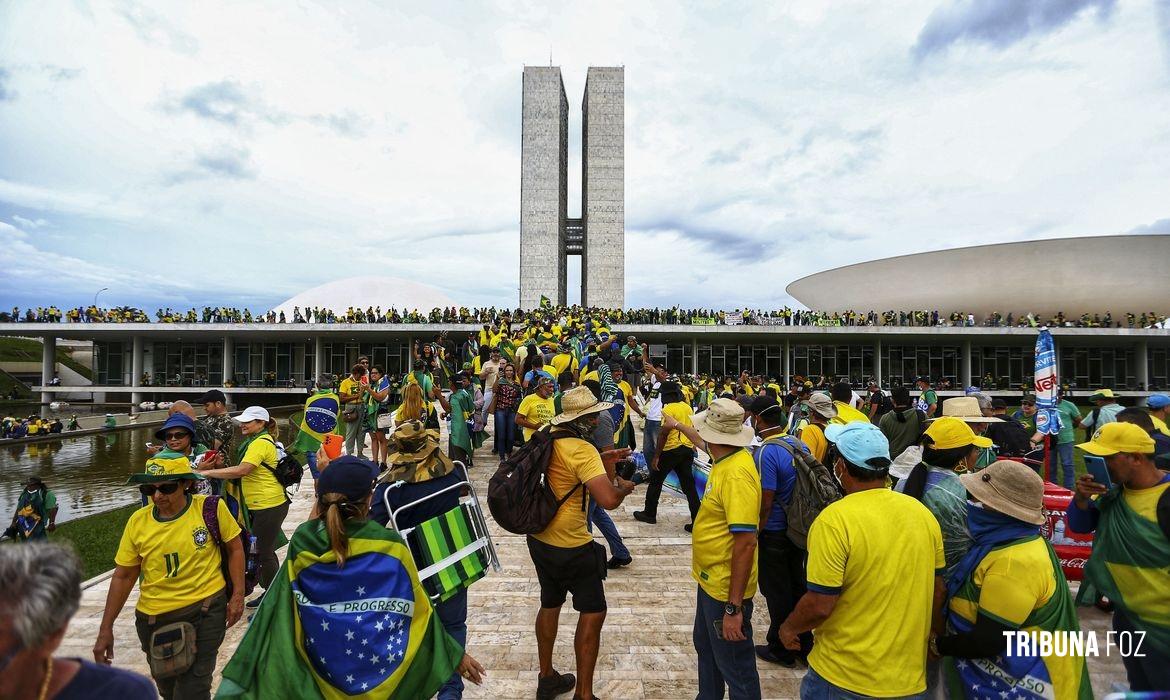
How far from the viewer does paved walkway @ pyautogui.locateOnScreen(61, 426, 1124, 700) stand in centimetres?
→ 353

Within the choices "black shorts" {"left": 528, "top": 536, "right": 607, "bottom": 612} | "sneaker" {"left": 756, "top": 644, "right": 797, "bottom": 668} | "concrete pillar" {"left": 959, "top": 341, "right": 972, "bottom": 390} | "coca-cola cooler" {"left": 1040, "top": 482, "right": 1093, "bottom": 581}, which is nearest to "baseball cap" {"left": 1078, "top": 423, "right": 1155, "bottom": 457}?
"sneaker" {"left": 756, "top": 644, "right": 797, "bottom": 668}

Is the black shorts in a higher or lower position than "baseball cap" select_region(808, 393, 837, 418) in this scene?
lower

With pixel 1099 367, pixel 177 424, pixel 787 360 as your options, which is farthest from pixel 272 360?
pixel 1099 367

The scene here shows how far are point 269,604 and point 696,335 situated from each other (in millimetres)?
32485

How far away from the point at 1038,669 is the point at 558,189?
45.6 metres

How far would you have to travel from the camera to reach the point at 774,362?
35.6m

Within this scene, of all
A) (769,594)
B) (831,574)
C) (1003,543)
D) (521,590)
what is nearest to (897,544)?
(831,574)

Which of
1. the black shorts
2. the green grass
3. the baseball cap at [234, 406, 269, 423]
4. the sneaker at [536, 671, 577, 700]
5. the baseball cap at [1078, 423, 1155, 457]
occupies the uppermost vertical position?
the baseball cap at [1078, 423, 1155, 457]

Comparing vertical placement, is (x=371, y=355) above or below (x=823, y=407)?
above

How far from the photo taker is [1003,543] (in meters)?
2.09

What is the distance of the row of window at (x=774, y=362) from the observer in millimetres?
34781

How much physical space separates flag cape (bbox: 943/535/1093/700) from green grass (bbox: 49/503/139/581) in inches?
327

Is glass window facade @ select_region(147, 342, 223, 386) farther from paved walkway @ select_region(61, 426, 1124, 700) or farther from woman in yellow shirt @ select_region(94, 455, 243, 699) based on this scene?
woman in yellow shirt @ select_region(94, 455, 243, 699)

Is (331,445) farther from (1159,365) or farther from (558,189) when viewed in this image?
(1159,365)
